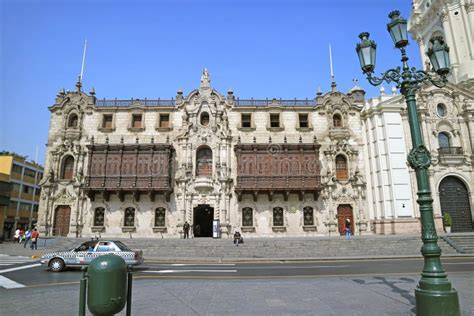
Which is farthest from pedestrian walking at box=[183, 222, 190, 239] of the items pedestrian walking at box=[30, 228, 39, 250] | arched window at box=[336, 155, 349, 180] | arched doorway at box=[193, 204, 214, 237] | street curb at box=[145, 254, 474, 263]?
arched window at box=[336, 155, 349, 180]

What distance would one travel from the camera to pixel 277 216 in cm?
2931

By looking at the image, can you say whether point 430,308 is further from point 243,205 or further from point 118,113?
point 118,113

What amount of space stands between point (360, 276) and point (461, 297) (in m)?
3.91

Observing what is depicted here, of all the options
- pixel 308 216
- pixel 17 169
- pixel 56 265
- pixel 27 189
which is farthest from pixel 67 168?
pixel 308 216

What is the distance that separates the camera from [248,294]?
8164 mm

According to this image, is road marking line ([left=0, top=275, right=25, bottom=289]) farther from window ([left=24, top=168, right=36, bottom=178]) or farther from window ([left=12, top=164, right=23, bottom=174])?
window ([left=24, top=168, right=36, bottom=178])

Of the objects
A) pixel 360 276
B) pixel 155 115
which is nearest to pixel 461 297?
pixel 360 276

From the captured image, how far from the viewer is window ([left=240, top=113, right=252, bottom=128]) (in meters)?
31.8

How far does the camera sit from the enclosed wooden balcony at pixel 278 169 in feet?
93.9

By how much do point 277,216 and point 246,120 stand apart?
10.6 meters

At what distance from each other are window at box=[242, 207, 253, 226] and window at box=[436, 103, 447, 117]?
863 inches

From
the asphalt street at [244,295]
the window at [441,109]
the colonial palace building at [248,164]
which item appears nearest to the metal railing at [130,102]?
the colonial palace building at [248,164]

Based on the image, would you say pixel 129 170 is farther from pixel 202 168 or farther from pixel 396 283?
pixel 396 283

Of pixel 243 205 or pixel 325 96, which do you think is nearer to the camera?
pixel 243 205
